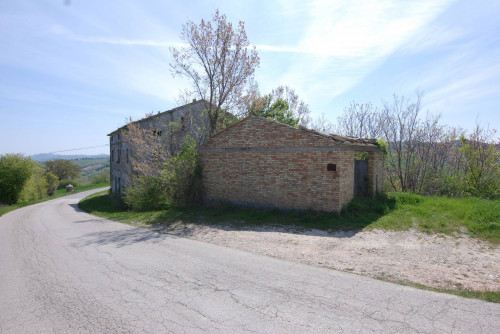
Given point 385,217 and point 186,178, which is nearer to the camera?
point 385,217

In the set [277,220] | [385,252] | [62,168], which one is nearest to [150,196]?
[277,220]

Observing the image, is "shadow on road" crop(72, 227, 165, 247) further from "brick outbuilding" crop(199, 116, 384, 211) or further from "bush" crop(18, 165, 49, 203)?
"bush" crop(18, 165, 49, 203)

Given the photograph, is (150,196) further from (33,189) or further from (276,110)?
(33,189)

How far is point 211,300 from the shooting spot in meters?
4.09

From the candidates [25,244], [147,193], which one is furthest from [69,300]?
[147,193]

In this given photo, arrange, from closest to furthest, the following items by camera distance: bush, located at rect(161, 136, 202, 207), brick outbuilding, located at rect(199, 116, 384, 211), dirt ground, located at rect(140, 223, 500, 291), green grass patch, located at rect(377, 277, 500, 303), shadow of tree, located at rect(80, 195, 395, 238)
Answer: green grass patch, located at rect(377, 277, 500, 303) < dirt ground, located at rect(140, 223, 500, 291) < shadow of tree, located at rect(80, 195, 395, 238) < brick outbuilding, located at rect(199, 116, 384, 211) < bush, located at rect(161, 136, 202, 207)

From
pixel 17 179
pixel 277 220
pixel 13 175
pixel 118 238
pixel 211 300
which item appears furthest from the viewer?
pixel 17 179

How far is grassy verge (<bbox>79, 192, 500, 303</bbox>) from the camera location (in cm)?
771

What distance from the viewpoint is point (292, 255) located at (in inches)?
242

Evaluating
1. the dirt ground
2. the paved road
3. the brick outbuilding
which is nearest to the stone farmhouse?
the brick outbuilding

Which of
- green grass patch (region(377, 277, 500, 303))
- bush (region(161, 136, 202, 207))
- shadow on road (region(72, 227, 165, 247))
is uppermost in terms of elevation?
bush (region(161, 136, 202, 207))

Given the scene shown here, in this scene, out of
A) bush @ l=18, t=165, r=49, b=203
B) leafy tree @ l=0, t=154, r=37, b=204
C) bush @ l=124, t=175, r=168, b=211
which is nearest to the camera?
bush @ l=124, t=175, r=168, b=211

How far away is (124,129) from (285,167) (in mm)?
17221

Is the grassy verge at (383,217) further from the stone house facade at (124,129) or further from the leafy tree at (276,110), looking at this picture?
the leafy tree at (276,110)
